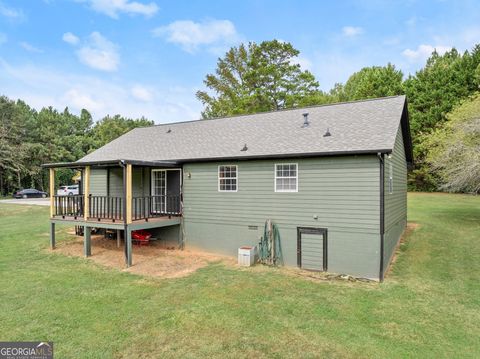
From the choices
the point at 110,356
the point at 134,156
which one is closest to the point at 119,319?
the point at 110,356

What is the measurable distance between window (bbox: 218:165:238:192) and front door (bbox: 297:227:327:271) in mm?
2698

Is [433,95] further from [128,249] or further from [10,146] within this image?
[10,146]

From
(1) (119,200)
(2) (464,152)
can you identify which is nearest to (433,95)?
(2) (464,152)

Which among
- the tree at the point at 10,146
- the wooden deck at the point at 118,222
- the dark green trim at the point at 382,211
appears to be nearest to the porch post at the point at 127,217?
the wooden deck at the point at 118,222

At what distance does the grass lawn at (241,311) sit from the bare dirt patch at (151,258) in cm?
49

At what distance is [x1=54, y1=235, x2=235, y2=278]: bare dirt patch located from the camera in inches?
341

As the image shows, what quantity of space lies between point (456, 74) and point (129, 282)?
33.1m

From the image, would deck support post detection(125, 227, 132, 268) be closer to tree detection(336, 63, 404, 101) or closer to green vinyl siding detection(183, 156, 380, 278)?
green vinyl siding detection(183, 156, 380, 278)

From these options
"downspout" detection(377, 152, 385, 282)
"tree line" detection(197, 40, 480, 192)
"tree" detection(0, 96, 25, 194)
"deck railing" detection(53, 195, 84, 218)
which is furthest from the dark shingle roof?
"tree" detection(0, 96, 25, 194)

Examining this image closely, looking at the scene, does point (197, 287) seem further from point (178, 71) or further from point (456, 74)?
point (456, 74)

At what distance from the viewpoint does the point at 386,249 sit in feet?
27.6

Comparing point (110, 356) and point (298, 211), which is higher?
point (298, 211)

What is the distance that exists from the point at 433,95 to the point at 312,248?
90.9ft

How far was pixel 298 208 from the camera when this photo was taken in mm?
8906
